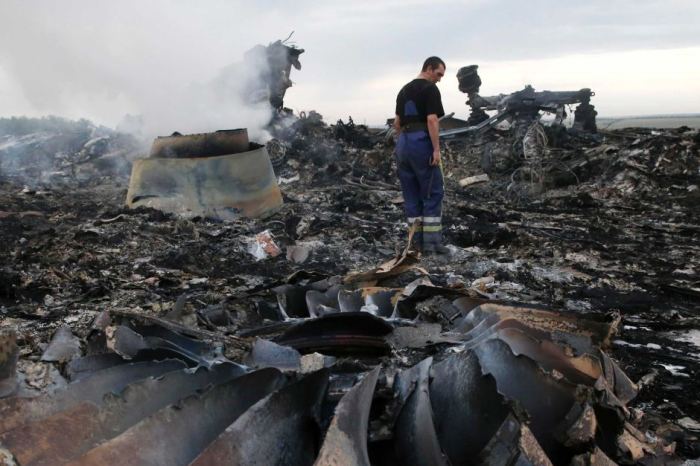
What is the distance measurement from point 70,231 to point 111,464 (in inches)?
210

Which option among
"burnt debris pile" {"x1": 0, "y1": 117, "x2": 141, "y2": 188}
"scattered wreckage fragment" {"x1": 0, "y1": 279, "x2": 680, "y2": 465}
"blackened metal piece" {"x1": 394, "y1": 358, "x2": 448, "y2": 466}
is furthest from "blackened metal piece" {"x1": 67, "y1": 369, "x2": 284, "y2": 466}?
"burnt debris pile" {"x1": 0, "y1": 117, "x2": 141, "y2": 188}

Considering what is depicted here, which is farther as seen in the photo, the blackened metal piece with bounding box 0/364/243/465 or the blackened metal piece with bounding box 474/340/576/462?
the blackened metal piece with bounding box 474/340/576/462

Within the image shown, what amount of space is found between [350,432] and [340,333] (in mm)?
1000

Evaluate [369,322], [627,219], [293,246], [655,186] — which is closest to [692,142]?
[655,186]

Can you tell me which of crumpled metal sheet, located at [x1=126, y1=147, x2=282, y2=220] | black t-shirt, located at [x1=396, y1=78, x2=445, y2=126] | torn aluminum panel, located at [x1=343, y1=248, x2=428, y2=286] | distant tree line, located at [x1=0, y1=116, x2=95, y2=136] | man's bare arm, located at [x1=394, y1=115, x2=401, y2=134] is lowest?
torn aluminum panel, located at [x1=343, y1=248, x2=428, y2=286]

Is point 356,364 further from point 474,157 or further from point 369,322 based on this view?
point 474,157

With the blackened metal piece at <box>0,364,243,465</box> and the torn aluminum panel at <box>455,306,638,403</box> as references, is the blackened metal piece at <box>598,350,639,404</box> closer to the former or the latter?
the torn aluminum panel at <box>455,306,638,403</box>

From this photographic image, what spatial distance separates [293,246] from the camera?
222 inches

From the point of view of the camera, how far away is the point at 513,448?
1556mm

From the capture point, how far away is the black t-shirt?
5328 mm

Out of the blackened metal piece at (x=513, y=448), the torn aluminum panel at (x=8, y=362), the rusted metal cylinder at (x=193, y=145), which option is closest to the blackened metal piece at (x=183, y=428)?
the blackened metal piece at (x=513, y=448)

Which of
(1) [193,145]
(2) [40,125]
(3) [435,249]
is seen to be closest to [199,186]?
(1) [193,145]

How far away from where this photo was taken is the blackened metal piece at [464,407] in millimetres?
1743

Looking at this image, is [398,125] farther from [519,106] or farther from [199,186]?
[519,106]
